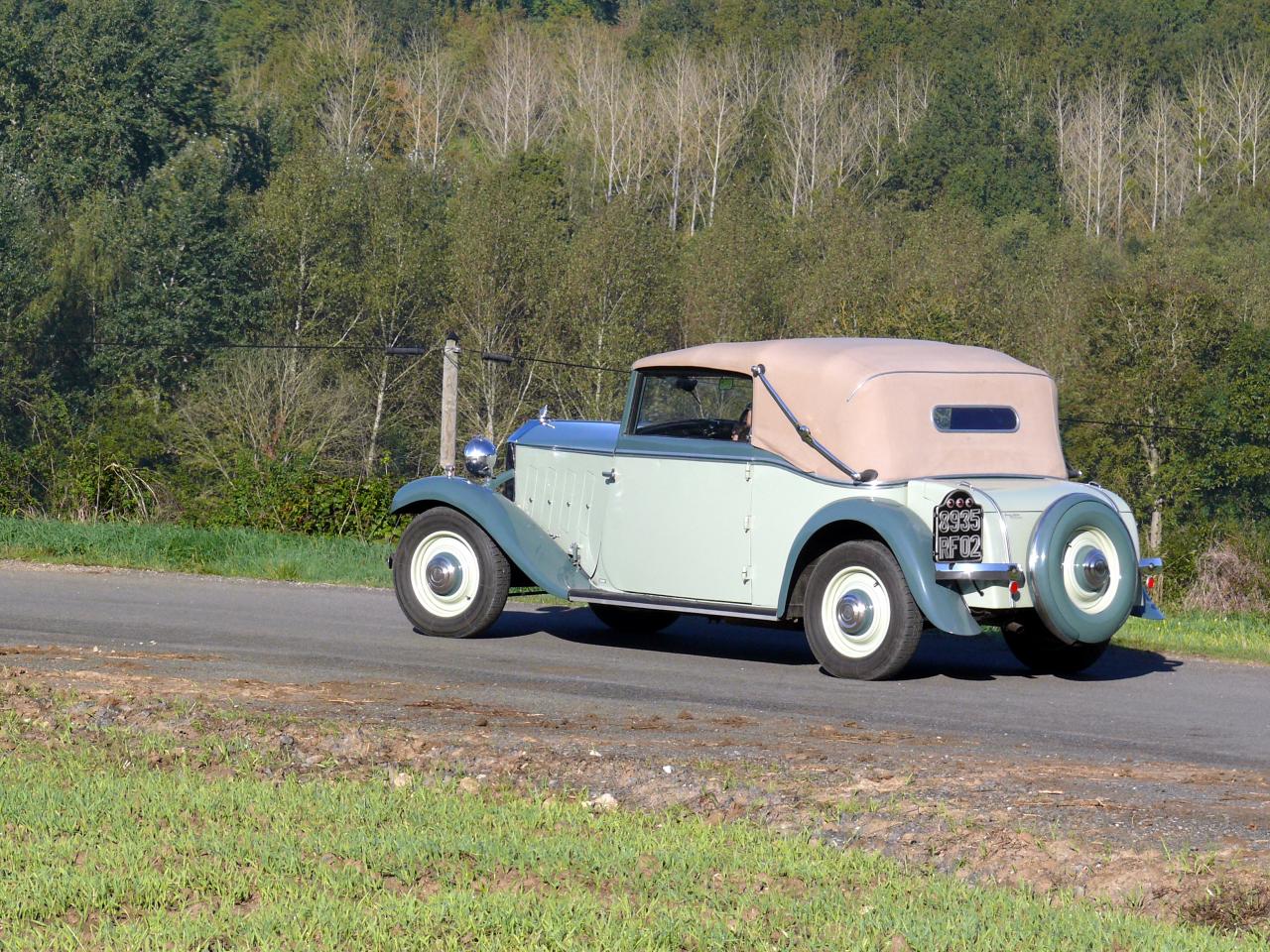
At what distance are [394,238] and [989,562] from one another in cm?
6165

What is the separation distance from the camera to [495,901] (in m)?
4.99

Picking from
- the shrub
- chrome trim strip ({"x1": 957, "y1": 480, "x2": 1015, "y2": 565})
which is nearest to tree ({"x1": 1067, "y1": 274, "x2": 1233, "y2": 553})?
the shrub

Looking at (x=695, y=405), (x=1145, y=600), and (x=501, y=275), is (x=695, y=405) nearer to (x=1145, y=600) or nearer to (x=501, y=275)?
(x=1145, y=600)

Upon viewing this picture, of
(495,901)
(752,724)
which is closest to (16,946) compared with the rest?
(495,901)

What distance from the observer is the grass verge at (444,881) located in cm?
474

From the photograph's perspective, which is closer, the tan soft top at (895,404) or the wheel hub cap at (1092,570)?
the wheel hub cap at (1092,570)

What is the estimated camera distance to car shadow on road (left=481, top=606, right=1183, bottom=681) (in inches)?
422

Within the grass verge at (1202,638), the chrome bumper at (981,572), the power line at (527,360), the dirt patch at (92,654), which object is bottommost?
the dirt patch at (92,654)

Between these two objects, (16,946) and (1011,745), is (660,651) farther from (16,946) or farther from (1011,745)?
(16,946)

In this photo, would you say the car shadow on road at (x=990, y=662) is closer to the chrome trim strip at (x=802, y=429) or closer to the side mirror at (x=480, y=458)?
the chrome trim strip at (x=802, y=429)

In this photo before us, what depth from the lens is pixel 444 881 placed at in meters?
5.23

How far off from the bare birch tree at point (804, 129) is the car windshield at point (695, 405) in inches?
3306

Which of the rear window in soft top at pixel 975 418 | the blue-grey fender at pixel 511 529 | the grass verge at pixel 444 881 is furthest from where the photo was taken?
the blue-grey fender at pixel 511 529

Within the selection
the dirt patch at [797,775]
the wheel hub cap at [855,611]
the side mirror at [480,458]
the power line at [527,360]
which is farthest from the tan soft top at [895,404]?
the power line at [527,360]
